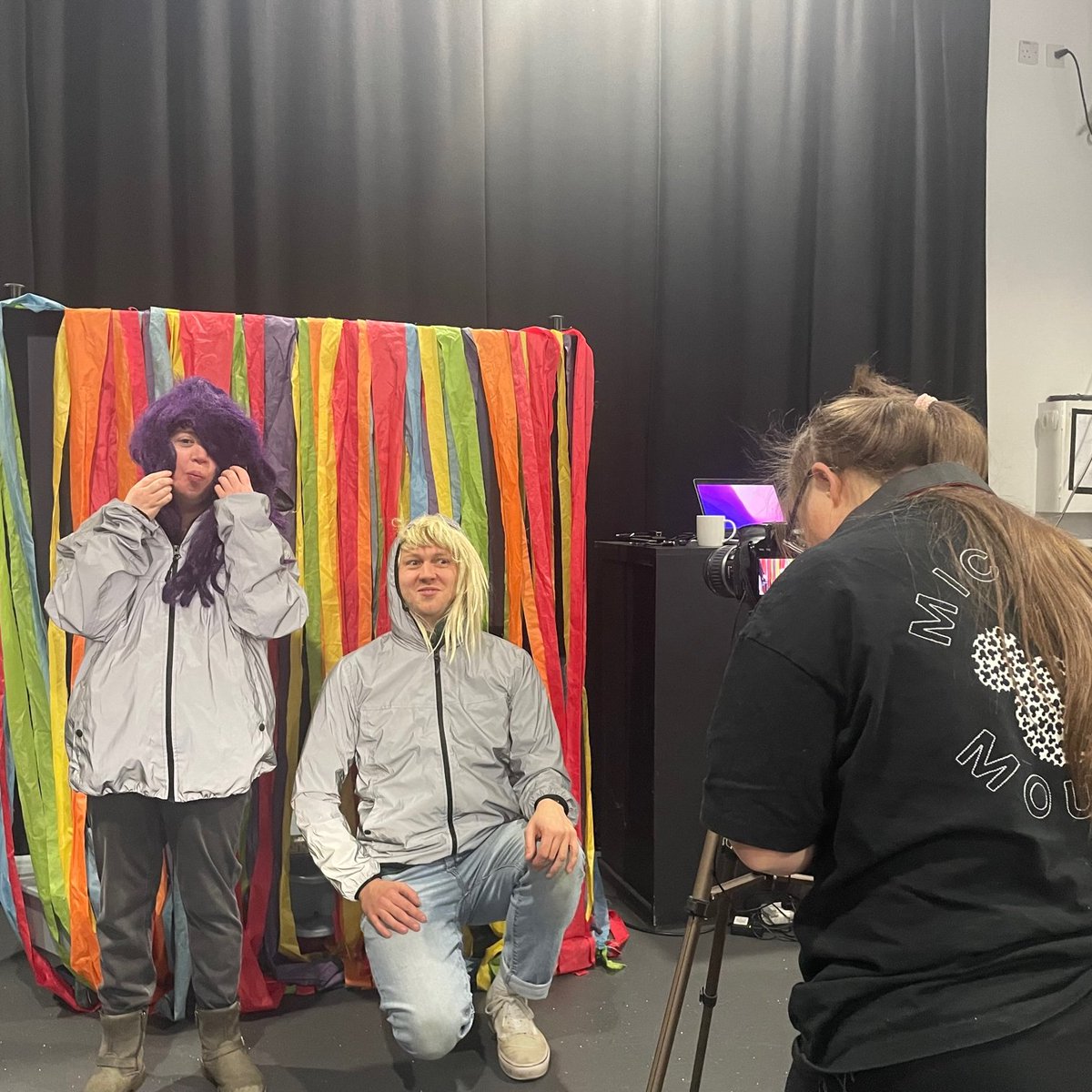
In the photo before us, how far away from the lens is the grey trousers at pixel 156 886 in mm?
1854

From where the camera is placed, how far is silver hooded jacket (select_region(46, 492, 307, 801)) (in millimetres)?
1855

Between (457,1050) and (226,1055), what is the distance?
0.47m

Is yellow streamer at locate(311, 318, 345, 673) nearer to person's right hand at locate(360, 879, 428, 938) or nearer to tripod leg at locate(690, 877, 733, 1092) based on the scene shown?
person's right hand at locate(360, 879, 428, 938)

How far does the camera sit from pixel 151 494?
77.2 inches

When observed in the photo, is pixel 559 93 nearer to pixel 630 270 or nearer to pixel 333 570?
pixel 630 270

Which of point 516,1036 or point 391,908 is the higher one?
point 391,908

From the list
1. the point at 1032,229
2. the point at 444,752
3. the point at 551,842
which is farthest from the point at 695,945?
the point at 1032,229

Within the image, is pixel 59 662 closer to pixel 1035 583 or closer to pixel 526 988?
pixel 526 988

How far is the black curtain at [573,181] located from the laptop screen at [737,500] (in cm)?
21

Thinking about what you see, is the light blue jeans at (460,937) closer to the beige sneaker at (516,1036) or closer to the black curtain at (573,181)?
the beige sneaker at (516,1036)

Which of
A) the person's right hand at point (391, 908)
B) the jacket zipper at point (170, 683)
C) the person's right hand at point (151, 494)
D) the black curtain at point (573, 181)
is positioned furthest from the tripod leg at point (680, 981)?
the black curtain at point (573, 181)

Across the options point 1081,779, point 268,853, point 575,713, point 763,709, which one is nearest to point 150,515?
point 268,853

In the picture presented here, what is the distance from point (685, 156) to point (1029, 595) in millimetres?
2500

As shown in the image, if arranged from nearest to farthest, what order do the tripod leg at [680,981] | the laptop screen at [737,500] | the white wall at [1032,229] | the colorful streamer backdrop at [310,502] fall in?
the tripod leg at [680,981]
the colorful streamer backdrop at [310,502]
the laptop screen at [737,500]
the white wall at [1032,229]
